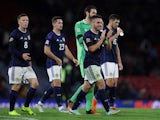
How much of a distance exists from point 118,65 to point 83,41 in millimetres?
2096

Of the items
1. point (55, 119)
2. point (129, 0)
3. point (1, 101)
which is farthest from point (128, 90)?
point (55, 119)

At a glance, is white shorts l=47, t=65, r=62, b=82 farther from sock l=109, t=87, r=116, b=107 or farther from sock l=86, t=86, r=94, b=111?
sock l=109, t=87, r=116, b=107

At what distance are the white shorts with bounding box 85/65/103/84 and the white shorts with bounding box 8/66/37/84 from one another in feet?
4.27

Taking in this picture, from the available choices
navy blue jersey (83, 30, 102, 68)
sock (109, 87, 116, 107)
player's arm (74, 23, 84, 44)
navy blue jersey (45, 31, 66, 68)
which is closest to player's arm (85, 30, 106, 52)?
navy blue jersey (83, 30, 102, 68)

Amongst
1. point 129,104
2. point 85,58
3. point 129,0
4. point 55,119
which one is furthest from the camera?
point 129,0

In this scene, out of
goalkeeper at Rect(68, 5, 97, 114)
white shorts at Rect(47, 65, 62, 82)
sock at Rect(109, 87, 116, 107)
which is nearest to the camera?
white shorts at Rect(47, 65, 62, 82)

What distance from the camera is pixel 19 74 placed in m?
13.8

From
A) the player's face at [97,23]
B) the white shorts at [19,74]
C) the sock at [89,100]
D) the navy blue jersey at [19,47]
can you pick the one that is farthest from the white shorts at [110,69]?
the navy blue jersey at [19,47]

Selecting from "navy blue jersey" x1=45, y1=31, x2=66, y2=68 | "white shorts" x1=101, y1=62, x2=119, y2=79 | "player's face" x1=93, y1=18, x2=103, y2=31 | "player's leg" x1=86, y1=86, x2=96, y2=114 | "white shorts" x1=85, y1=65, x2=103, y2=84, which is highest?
"player's face" x1=93, y1=18, x2=103, y2=31

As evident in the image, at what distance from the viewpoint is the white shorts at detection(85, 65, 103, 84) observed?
13.4 metres

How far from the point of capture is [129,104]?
22875mm

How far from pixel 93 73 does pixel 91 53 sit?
0.46 metres

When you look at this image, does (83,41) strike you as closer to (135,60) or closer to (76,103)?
(76,103)

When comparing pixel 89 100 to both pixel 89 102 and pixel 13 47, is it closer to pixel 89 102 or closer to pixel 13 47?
pixel 89 102
